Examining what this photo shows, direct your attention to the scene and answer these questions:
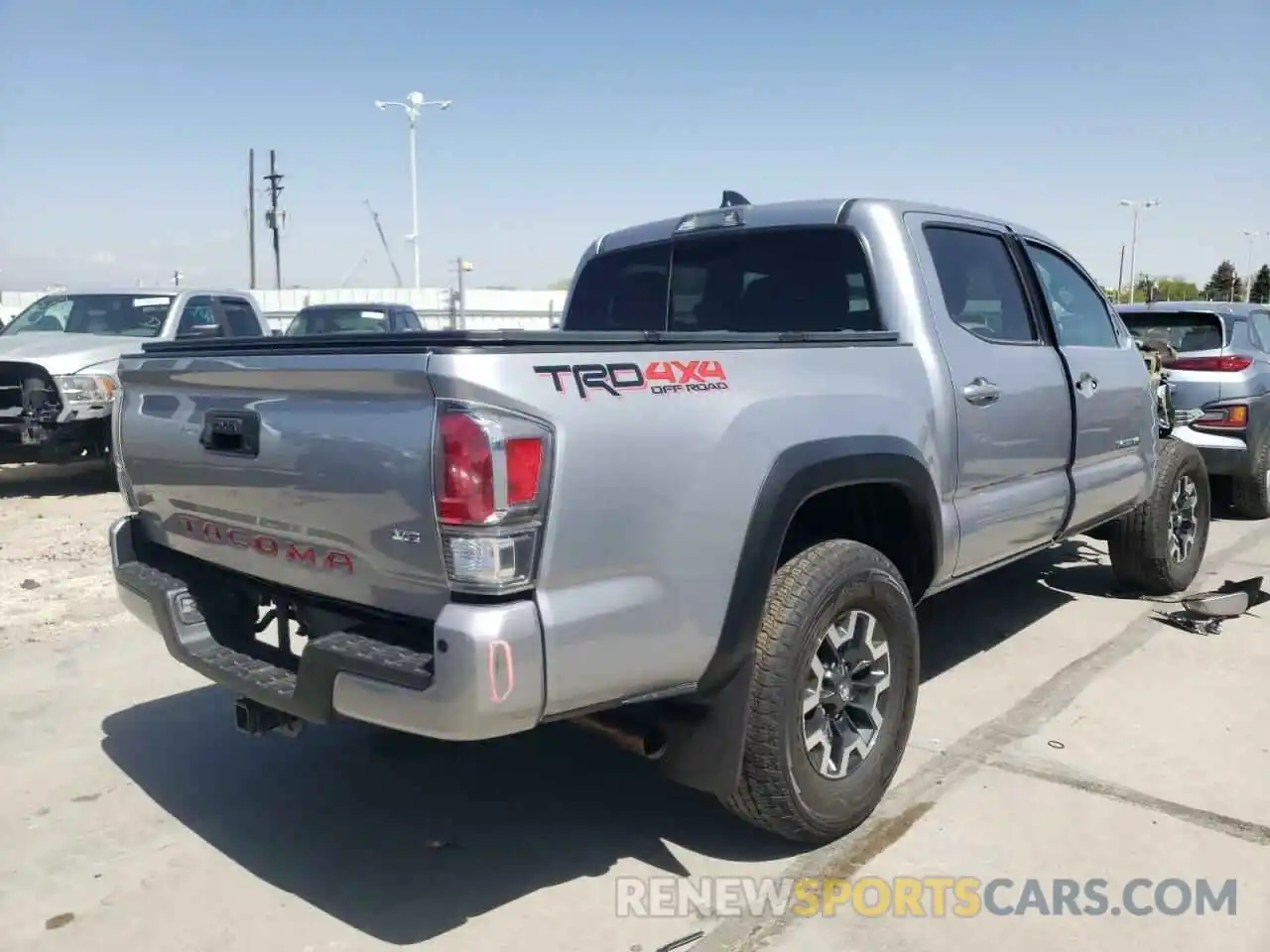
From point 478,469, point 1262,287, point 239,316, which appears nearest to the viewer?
point 478,469

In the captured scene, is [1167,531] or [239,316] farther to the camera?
[239,316]

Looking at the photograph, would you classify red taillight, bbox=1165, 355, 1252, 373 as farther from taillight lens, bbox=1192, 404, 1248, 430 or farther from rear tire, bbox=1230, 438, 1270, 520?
rear tire, bbox=1230, 438, 1270, 520

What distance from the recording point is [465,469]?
2.32 m

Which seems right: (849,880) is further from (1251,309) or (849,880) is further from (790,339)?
(1251,309)

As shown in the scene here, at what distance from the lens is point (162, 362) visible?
10.7 ft

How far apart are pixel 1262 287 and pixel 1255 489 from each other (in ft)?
229

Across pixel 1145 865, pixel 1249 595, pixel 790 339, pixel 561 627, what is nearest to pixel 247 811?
pixel 561 627

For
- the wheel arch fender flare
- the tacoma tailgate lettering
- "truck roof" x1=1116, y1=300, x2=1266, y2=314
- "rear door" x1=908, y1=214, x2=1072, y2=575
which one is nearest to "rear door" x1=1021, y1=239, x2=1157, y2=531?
"rear door" x1=908, y1=214, x2=1072, y2=575

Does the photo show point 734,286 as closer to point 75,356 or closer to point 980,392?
point 980,392

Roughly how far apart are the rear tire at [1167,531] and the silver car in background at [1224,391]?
2282 mm

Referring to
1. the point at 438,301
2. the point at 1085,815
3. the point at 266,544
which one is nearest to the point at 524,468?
the point at 266,544

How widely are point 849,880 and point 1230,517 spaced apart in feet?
23.8

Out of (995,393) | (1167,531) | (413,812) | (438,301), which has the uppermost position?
(438,301)

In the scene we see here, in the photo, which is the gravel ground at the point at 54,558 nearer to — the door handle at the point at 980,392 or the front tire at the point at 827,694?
the front tire at the point at 827,694
